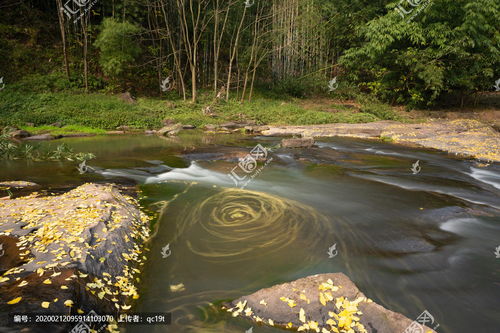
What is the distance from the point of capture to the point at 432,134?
13.8m

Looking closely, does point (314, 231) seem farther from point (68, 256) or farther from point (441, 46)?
point (441, 46)

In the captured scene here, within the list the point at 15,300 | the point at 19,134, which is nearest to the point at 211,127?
the point at 19,134

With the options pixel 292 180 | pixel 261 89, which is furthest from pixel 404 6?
pixel 292 180

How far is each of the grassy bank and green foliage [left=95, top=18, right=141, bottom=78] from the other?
6.78ft

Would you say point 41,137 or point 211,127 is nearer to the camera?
point 41,137

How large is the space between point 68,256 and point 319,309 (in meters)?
2.52

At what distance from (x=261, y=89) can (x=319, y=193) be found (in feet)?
64.0

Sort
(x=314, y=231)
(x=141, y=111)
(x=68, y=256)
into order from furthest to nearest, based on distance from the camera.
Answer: (x=141, y=111) < (x=314, y=231) < (x=68, y=256)

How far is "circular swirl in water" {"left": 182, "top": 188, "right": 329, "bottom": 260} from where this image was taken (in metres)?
4.23

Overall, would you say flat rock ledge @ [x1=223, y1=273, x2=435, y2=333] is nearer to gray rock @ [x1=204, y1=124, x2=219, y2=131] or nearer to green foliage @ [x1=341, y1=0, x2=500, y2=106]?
gray rock @ [x1=204, y1=124, x2=219, y2=131]

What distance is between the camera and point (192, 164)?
9172 millimetres

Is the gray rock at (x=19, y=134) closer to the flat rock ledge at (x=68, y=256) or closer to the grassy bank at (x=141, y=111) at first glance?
the grassy bank at (x=141, y=111)

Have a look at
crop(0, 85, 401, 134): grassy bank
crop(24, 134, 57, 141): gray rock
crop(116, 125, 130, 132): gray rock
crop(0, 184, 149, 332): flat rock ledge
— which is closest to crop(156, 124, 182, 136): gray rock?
crop(0, 85, 401, 134): grassy bank

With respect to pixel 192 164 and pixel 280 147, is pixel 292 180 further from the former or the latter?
pixel 280 147
